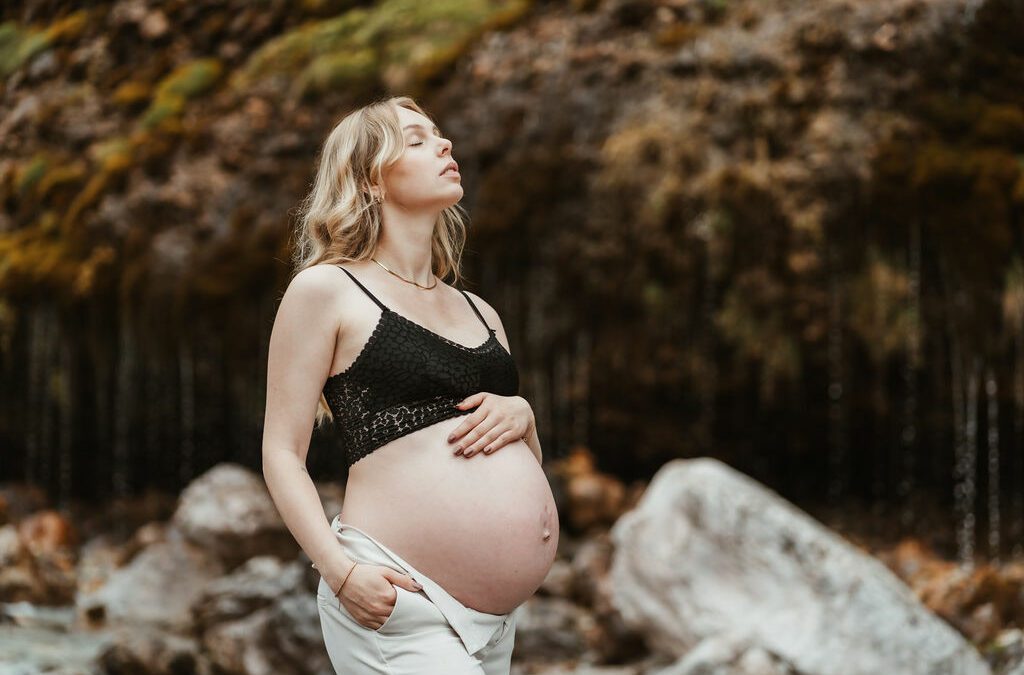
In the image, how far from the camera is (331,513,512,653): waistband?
6.74 ft

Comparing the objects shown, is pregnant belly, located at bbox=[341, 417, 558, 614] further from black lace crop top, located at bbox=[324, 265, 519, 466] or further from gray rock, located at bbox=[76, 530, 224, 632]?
gray rock, located at bbox=[76, 530, 224, 632]

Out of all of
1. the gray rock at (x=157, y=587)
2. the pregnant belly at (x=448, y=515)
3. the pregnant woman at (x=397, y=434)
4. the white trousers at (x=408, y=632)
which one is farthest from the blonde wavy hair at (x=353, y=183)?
the gray rock at (x=157, y=587)

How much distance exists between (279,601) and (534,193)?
3.94 metres

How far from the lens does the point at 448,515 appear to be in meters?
2.12

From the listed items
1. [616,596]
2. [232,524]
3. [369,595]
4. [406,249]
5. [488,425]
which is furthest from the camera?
[232,524]

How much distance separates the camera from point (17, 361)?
10055mm

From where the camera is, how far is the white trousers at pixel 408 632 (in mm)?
1991

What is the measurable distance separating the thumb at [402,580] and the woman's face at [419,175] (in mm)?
778

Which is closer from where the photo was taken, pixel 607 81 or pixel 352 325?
pixel 352 325

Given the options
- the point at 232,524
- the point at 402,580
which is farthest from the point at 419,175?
the point at 232,524

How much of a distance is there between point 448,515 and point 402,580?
172 millimetres

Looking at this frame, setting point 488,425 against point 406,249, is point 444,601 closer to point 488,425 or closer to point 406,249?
point 488,425

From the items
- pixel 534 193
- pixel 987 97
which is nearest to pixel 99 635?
pixel 534 193

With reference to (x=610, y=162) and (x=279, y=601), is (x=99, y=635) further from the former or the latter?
(x=610, y=162)
